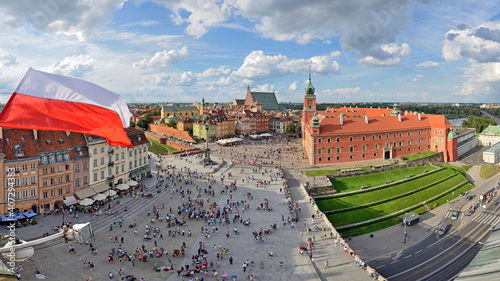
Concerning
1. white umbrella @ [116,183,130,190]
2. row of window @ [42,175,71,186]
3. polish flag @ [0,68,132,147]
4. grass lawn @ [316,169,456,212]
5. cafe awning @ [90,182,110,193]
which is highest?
polish flag @ [0,68,132,147]

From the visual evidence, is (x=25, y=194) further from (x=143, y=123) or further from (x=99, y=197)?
(x=143, y=123)

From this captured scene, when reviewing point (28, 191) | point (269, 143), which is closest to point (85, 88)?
point (28, 191)

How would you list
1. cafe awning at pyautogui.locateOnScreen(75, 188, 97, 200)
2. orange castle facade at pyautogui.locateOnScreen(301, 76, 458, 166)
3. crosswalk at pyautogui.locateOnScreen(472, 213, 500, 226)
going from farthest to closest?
orange castle facade at pyautogui.locateOnScreen(301, 76, 458, 166), crosswalk at pyautogui.locateOnScreen(472, 213, 500, 226), cafe awning at pyautogui.locateOnScreen(75, 188, 97, 200)

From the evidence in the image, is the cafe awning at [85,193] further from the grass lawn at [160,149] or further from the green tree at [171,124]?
the green tree at [171,124]

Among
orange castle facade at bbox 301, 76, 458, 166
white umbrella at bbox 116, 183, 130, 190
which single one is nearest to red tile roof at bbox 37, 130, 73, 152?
white umbrella at bbox 116, 183, 130, 190

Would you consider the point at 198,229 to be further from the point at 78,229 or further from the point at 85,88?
the point at 78,229

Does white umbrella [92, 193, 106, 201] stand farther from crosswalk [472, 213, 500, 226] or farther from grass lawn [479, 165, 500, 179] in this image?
grass lawn [479, 165, 500, 179]

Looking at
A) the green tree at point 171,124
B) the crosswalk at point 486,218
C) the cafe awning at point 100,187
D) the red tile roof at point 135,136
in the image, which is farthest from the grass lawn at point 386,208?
the green tree at point 171,124
